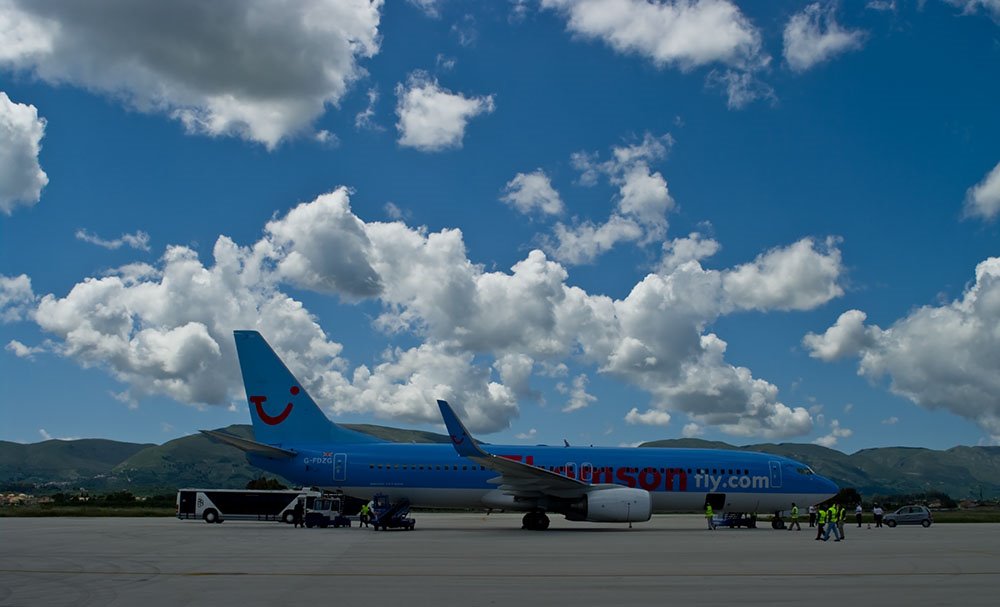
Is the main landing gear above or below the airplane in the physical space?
below

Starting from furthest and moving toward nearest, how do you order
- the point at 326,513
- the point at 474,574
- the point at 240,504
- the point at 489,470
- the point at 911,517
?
the point at 911,517
the point at 240,504
the point at 326,513
the point at 489,470
the point at 474,574

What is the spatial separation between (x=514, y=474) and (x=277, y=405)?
11399 mm

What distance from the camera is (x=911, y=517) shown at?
151ft

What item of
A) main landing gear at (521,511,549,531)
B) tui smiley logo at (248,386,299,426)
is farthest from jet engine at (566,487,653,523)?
tui smiley logo at (248,386,299,426)

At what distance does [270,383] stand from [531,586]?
81.6 feet

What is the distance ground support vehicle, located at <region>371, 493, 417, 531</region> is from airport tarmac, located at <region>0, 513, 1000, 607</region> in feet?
20.1

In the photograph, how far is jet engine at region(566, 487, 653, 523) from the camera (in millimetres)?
32125

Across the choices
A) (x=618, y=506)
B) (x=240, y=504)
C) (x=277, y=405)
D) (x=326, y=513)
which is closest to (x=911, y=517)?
(x=618, y=506)

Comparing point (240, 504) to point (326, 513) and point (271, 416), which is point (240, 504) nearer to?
point (326, 513)

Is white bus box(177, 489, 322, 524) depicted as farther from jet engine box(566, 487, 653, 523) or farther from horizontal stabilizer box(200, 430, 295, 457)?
jet engine box(566, 487, 653, 523)

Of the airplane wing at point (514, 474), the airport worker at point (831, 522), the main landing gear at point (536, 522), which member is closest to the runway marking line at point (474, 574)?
the airport worker at point (831, 522)

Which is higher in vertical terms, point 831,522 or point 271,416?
point 271,416

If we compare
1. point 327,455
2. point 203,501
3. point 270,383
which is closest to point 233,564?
point 327,455

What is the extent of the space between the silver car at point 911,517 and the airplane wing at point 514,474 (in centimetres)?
2186
